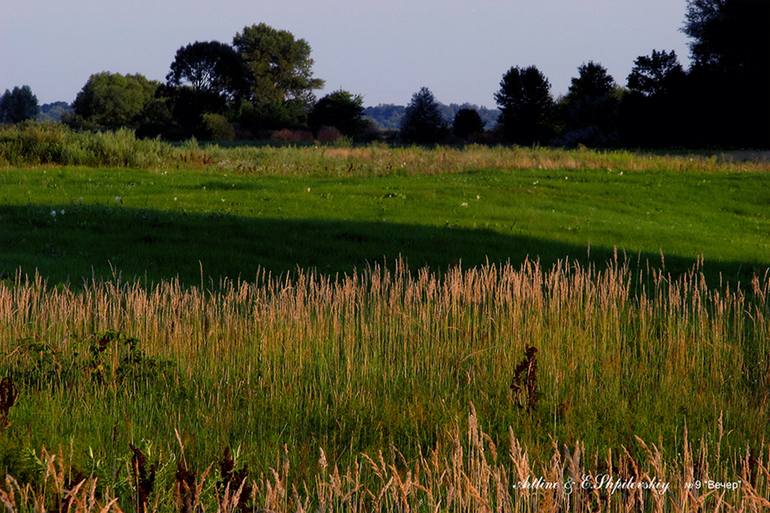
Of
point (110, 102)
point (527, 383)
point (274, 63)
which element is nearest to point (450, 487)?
point (527, 383)

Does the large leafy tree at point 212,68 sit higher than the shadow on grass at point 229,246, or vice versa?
the large leafy tree at point 212,68

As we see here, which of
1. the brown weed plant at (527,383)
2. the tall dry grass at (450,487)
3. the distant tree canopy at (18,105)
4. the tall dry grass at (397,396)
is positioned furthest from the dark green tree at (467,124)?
the distant tree canopy at (18,105)

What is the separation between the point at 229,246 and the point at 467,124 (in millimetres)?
54645

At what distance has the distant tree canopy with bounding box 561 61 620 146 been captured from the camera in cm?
5988

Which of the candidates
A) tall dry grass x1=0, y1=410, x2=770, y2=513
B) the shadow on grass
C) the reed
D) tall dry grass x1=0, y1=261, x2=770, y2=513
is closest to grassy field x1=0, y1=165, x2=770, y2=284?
the shadow on grass

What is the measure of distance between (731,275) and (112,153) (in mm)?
21129

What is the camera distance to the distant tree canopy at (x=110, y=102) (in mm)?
84188

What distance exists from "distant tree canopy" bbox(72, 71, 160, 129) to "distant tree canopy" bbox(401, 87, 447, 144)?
2599 cm

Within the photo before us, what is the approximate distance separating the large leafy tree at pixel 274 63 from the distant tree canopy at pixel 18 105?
43.7 meters

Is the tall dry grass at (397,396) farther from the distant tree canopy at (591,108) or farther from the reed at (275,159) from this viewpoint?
the distant tree canopy at (591,108)

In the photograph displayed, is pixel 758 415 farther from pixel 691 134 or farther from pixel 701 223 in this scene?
pixel 691 134

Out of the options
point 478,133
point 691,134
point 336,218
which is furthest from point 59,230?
point 478,133

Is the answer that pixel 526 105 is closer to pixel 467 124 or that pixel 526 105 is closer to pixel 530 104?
pixel 530 104

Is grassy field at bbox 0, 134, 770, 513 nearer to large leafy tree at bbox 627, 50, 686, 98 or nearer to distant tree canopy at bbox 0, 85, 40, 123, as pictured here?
large leafy tree at bbox 627, 50, 686, 98
